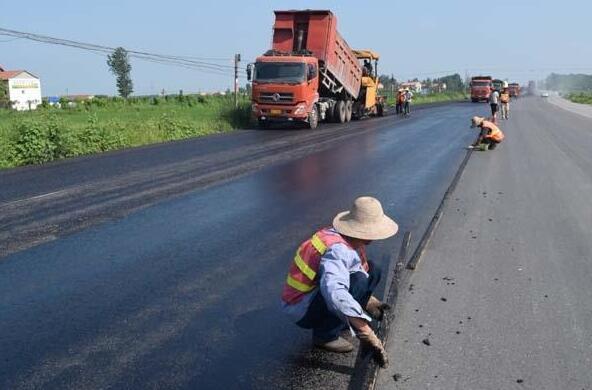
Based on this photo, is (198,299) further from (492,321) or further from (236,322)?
(492,321)

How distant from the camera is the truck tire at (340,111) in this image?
1018 inches

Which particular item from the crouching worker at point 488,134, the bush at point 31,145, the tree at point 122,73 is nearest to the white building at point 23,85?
the tree at point 122,73

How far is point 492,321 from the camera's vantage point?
13.4 ft

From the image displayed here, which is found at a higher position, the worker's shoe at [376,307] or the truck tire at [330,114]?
the truck tire at [330,114]

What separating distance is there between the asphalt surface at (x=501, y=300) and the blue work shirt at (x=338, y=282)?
521 millimetres

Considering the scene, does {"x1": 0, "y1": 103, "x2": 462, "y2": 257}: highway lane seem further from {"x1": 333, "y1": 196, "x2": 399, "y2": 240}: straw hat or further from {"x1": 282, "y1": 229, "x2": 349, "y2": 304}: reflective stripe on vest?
{"x1": 333, "y1": 196, "x2": 399, "y2": 240}: straw hat

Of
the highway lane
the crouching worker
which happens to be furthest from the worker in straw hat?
the crouching worker

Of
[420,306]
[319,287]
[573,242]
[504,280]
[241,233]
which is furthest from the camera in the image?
[241,233]

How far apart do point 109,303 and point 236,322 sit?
1.10m

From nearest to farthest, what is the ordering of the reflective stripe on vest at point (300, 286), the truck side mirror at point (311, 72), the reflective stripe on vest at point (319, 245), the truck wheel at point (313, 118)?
the reflective stripe on vest at point (319, 245) < the reflective stripe on vest at point (300, 286) < the truck side mirror at point (311, 72) < the truck wheel at point (313, 118)

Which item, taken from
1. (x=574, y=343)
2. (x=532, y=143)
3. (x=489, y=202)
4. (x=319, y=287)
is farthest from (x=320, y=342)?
(x=532, y=143)

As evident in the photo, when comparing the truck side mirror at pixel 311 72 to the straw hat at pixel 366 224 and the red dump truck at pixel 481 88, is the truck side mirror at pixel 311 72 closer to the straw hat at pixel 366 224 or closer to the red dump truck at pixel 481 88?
the straw hat at pixel 366 224

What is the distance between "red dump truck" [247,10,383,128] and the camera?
20906 millimetres

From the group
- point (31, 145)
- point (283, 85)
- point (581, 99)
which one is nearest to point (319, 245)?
point (31, 145)
